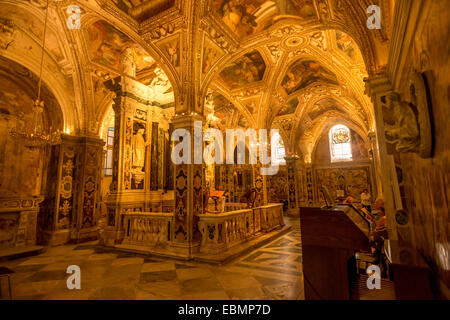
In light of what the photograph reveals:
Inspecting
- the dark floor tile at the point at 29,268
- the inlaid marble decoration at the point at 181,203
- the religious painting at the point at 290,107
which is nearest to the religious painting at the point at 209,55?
the inlaid marble decoration at the point at 181,203

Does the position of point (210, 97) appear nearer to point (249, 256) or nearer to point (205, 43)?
point (205, 43)

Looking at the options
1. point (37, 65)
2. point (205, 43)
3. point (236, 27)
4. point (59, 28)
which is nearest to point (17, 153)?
point (37, 65)

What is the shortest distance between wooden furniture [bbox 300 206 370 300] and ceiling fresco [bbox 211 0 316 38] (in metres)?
6.32

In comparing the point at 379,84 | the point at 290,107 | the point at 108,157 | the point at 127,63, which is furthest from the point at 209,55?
the point at 108,157

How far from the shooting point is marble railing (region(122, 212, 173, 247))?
660cm

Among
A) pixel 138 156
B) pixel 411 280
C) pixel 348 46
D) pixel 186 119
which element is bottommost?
pixel 411 280

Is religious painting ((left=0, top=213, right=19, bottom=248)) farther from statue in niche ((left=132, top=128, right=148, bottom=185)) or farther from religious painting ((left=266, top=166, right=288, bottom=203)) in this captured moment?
religious painting ((left=266, top=166, right=288, bottom=203))

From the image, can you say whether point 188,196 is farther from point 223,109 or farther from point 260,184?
point 223,109

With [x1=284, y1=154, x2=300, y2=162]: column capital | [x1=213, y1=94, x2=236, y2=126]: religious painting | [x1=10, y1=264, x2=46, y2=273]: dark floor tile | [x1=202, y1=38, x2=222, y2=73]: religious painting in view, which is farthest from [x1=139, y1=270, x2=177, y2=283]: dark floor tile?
[x1=284, y1=154, x2=300, y2=162]: column capital

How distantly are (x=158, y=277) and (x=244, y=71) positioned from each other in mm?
8732

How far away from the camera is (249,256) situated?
5797mm

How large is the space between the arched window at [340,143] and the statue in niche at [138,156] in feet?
51.4

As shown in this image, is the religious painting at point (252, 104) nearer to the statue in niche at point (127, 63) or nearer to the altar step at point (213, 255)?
the statue in niche at point (127, 63)

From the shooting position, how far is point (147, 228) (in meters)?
6.96
